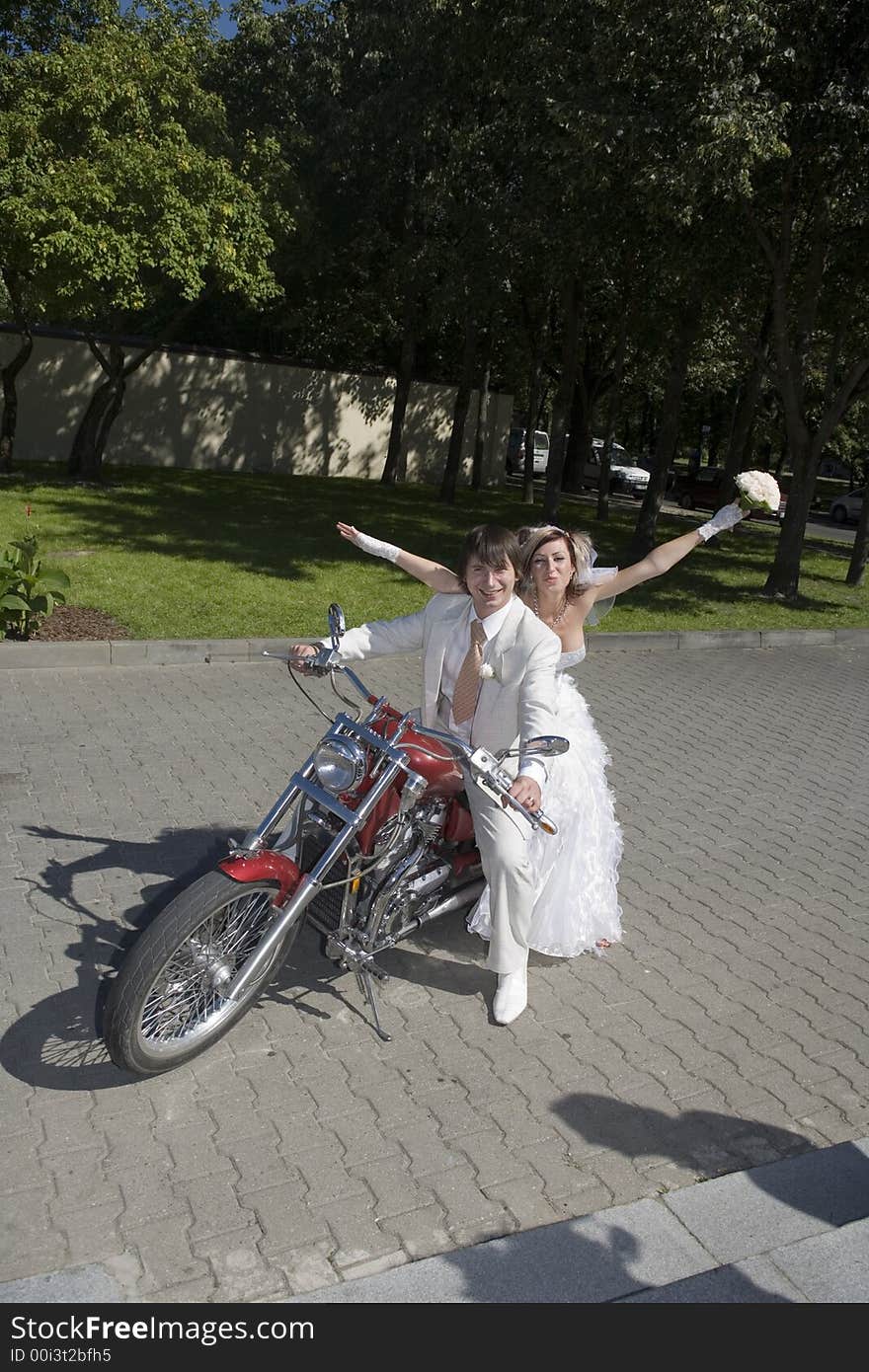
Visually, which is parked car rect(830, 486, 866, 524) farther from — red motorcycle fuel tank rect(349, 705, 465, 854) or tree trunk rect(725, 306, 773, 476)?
red motorcycle fuel tank rect(349, 705, 465, 854)

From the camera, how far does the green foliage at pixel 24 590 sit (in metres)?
8.95

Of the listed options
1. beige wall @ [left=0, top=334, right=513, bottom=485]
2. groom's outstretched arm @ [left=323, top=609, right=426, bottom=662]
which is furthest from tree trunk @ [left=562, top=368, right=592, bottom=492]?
groom's outstretched arm @ [left=323, top=609, right=426, bottom=662]

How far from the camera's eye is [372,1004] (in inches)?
159

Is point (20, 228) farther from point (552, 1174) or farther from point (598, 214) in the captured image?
point (552, 1174)

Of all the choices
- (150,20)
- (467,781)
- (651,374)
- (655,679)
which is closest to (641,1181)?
(467,781)

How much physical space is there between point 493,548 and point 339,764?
1031 millimetres

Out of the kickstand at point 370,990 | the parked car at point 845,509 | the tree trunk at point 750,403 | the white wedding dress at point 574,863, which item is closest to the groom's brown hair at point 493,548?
the white wedding dress at point 574,863

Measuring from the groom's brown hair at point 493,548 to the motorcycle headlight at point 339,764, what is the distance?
91cm

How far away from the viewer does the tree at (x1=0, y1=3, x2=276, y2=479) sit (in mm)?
15102

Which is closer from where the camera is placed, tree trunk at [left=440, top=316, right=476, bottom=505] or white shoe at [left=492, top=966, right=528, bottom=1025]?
white shoe at [left=492, top=966, right=528, bottom=1025]

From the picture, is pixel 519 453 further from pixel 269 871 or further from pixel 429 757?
pixel 269 871

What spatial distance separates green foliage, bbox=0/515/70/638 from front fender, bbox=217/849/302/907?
19.3 feet

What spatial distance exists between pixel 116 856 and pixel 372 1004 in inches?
77.8

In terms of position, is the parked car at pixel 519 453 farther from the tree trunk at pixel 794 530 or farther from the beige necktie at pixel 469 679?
the beige necktie at pixel 469 679
